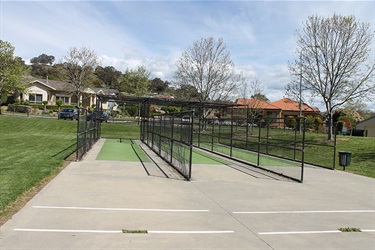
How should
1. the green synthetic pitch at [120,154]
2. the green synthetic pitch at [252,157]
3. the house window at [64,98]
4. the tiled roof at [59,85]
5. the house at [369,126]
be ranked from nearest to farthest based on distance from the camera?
the green synthetic pitch at [120,154]
the green synthetic pitch at [252,157]
the house at [369,126]
the tiled roof at [59,85]
the house window at [64,98]

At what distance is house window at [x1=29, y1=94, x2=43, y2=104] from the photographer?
55.8m

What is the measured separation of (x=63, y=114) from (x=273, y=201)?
118 ft

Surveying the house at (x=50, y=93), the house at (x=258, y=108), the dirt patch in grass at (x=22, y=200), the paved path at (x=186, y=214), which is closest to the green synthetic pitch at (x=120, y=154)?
the paved path at (x=186, y=214)

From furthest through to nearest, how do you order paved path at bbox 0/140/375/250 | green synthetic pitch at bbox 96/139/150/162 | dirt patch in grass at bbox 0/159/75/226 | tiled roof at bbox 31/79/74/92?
tiled roof at bbox 31/79/74/92, green synthetic pitch at bbox 96/139/150/162, dirt patch in grass at bbox 0/159/75/226, paved path at bbox 0/140/375/250

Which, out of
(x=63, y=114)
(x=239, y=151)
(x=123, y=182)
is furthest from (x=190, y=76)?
(x=123, y=182)

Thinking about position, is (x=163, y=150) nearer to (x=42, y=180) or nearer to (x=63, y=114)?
(x=42, y=180)

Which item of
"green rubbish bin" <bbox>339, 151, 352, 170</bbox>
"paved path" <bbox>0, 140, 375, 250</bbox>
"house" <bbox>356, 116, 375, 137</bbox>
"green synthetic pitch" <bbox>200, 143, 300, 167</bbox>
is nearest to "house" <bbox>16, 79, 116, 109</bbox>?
"green synthetic pitch" <bbox>200, 143, 300, 167</bbox>

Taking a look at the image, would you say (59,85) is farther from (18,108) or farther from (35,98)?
(18,108)

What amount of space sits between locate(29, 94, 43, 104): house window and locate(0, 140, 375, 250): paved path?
4998 centimetres

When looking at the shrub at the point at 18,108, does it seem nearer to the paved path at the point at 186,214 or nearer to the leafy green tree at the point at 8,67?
the leafy green tree at the point at 8,67

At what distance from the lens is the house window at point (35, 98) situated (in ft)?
183

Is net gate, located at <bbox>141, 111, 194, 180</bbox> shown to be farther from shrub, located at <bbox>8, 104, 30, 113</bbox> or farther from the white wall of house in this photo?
the white wall of house

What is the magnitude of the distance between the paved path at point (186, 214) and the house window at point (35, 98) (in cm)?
4998

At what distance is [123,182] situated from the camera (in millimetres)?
9367
